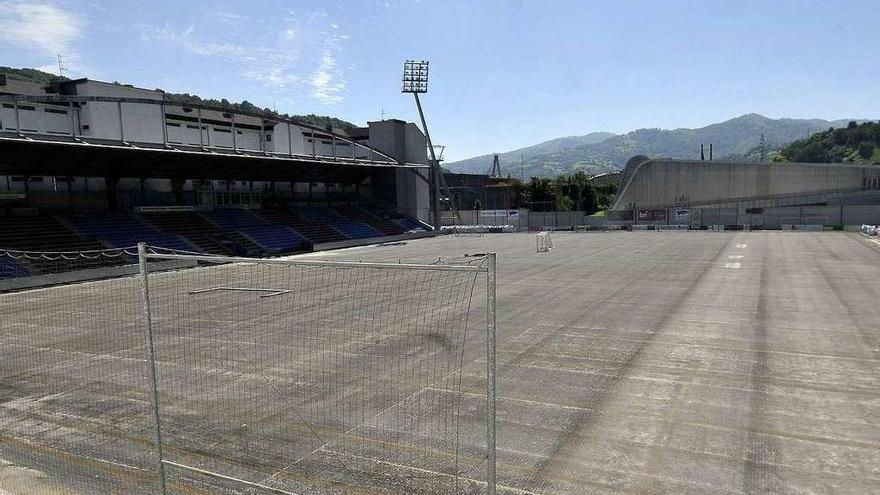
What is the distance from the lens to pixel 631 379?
1170 centimetres

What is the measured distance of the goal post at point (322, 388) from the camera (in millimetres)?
7430

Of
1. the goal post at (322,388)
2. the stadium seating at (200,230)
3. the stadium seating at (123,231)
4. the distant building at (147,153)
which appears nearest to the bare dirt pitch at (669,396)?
the goal post at (322,388)

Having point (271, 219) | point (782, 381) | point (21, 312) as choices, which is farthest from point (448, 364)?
point (271, 219)

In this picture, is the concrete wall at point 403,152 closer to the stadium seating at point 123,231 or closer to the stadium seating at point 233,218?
the stadium seating at point 233,218

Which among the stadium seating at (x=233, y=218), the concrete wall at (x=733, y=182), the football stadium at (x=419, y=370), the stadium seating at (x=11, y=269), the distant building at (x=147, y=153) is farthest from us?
the concrete wall at (x=733, y=182)

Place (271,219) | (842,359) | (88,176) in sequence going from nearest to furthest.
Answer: (842,359), (88,176), (271,219)

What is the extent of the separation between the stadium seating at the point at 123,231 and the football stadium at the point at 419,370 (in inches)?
14.4

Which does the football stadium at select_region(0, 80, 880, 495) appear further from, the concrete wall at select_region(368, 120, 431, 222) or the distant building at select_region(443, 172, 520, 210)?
the distant building at select_region(443, 172, 520, 210)

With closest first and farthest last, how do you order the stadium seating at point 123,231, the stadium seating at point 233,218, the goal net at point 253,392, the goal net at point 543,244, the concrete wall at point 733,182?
1. the goal net at point 253,392
2. the stadium seating at point 123,231
3. the goal net at point 543,244
4. the stadium seating at point 233,218
5. the concrete wall at point 733,182

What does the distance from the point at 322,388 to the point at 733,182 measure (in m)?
91.0

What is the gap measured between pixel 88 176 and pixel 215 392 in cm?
3904

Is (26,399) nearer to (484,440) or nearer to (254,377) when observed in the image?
(254,377)

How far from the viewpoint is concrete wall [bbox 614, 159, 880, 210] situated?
276ft

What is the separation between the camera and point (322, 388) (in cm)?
1135
